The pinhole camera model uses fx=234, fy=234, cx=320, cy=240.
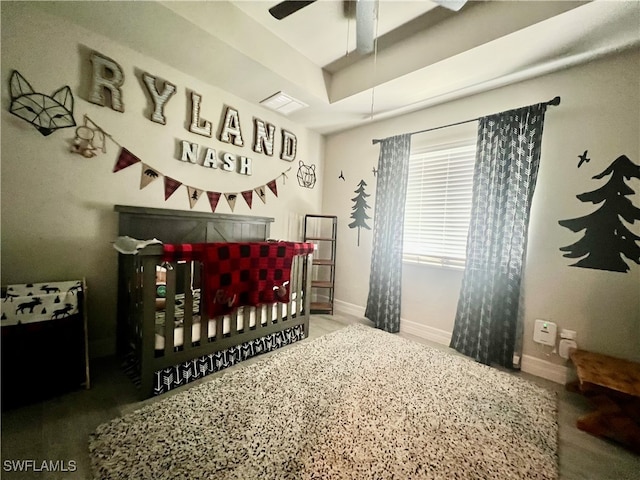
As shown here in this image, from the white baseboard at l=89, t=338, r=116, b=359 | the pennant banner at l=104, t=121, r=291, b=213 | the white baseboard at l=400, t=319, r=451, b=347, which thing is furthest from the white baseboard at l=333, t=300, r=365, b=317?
the white baseboard at l=89, t=338, r=116, b=359

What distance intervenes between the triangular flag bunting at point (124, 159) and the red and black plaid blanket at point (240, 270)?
3.06ft

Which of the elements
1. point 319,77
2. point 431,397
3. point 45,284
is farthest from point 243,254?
point 319,77

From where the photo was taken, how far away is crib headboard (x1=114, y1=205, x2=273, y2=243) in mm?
1822

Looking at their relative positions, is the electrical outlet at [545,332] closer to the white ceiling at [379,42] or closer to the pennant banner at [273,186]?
the white ceiling at [379,42]

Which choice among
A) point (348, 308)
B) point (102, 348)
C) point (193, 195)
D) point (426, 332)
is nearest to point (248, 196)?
point (193, 195)

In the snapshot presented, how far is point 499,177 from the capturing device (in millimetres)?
1942

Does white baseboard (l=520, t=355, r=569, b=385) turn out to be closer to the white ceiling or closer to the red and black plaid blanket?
the red and black plaid blanket

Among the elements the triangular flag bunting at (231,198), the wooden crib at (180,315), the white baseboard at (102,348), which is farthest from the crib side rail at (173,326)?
the triangular flag bunting at (231,198)

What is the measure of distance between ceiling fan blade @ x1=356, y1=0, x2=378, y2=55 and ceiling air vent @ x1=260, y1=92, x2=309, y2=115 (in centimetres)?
105

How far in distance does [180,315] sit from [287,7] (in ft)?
6.58

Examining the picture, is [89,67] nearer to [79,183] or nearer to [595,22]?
[79,183]

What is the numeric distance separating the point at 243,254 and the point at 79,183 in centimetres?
125

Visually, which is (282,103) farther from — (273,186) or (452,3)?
(452,3)

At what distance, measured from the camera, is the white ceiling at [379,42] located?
4.76ft
